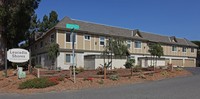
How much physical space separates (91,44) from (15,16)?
37.1ft

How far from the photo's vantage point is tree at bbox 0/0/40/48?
27469 mm

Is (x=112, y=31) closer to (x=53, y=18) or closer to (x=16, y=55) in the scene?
(x=16, y=55)

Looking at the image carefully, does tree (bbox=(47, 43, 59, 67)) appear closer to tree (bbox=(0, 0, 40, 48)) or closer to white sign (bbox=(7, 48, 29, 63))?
tree (bbox=(0, 0, 40, 48))

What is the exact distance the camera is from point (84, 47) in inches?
1278

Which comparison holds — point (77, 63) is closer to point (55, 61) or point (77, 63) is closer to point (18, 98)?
point (55, 61)

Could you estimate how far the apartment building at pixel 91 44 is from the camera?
30219 millimetres

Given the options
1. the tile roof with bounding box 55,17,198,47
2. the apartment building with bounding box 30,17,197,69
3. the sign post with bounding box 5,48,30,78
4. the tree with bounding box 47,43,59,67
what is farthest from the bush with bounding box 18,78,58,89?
the tile roof with bounding box 55,17,198,47

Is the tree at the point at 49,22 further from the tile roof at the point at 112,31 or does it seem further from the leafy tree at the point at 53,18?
the tile roof at the point at 112,31

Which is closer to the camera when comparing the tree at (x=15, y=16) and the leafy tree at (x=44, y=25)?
the tree at (x=15, y=16)

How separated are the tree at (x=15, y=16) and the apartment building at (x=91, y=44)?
3.89 metres

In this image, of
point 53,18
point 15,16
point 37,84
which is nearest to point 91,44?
point 15,16

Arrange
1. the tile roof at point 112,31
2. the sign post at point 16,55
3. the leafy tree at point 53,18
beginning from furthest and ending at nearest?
1. the leafy tree at point 53,18
2. the tile roof at point 112,31
3. the sign post at point 16,55

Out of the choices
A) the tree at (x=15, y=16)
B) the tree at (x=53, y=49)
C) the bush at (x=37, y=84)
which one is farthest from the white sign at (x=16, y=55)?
the tree at (x=15, y=16)

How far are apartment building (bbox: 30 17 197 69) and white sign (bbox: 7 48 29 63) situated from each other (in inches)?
416
